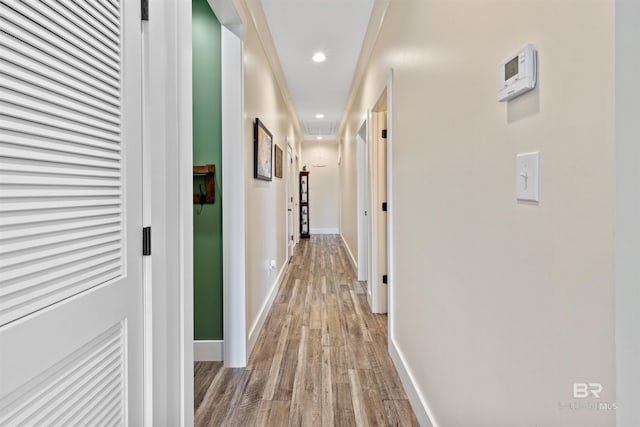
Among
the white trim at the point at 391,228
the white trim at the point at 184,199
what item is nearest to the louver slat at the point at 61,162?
the white trim at the point at 184,199

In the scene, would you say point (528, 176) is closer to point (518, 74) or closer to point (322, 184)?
point (518, 74)

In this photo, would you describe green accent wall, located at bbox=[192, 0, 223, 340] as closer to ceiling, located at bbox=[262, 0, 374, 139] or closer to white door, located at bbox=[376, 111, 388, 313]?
ceiling, located at bbox=[262, 0, 374, 139]

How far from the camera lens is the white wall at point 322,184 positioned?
33.8 feet

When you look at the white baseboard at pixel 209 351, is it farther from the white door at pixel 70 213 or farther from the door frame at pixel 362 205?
the door frame at pixel 362 205

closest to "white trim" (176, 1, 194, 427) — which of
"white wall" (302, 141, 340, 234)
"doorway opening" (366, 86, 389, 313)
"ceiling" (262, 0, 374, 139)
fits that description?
"ceiling" (262, 0, 374, 139)

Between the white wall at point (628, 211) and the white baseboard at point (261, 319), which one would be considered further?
the white baseboard at point (261, 319)

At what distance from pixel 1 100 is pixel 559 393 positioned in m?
1.24

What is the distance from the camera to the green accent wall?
239 centimetres

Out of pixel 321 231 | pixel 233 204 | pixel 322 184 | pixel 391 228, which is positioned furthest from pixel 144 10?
pixel 321 231

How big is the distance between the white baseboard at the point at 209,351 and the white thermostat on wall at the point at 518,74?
7.38 feet

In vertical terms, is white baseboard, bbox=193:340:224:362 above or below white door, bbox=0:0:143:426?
below

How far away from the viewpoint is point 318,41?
11.1 feet

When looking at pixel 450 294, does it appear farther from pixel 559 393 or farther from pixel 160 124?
pixel 160 124

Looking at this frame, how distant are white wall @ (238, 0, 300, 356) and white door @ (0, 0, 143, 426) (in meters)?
1.43
